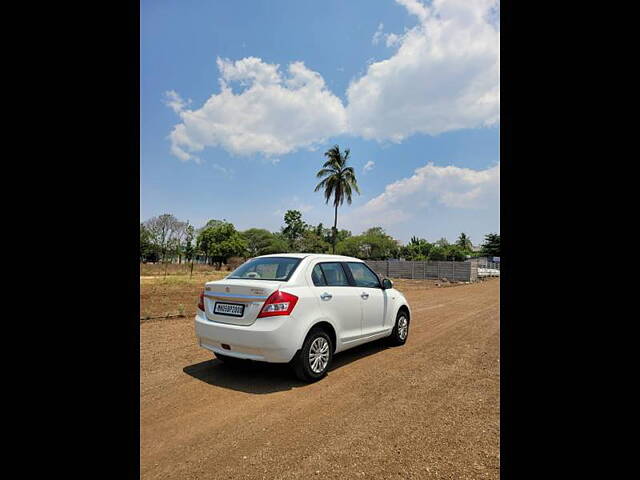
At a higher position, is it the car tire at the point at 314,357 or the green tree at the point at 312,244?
the green tree at the point at 312,244

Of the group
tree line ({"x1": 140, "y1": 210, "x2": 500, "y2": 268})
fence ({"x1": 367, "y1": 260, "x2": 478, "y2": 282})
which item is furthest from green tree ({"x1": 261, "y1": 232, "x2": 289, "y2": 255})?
fence ({"x1": 367, "y1": 260, "x2": 478, "y2": 282})

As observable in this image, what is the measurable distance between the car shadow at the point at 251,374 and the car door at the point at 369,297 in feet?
1.75

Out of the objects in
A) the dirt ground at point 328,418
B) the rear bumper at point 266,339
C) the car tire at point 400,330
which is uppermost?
the rear bumper at point 266,339

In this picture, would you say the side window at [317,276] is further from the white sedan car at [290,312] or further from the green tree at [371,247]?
the green tree at [371,247]

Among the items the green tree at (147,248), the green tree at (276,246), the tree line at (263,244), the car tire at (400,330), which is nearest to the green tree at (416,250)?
the tree line at (263,244)

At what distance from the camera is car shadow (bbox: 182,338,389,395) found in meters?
4.43

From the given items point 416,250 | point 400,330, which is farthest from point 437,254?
point 400,330

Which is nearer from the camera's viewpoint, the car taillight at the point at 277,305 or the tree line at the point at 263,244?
the car taillight at the point at 277,305

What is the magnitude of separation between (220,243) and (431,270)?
104 feet

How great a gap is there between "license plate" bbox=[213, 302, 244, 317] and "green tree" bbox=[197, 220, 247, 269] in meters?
48.0

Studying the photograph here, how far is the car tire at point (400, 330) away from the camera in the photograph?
251 inches

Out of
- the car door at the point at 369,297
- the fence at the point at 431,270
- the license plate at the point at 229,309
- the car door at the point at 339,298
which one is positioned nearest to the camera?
the license plate at the point at 229,309

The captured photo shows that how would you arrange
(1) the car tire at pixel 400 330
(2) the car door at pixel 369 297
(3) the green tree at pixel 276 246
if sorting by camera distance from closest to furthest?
(2) the car door at pixel 369 297 < (1) the car tire at pixel 400 330 < (3) the green tree at pixel 276 246
